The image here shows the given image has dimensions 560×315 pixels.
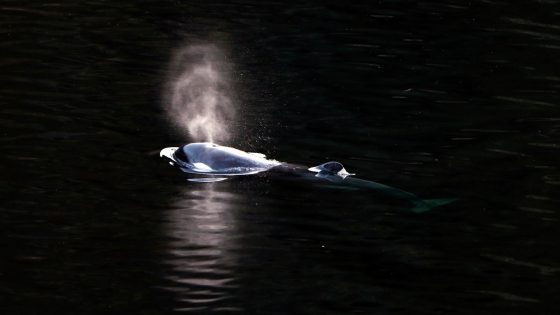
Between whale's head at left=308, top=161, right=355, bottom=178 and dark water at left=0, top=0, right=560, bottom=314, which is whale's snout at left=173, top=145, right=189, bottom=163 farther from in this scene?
whale's head at left=308, top=161, right=355, bottom=178

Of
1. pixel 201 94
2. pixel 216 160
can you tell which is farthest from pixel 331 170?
pixel 201 94

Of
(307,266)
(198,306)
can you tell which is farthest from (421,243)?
(198,306)

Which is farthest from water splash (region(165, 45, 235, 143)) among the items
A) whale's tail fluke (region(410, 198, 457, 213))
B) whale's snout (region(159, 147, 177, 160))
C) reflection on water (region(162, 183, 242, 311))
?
whale's tail fluke (region(410, 198, 457, 213))

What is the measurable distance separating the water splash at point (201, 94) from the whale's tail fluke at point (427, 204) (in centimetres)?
499

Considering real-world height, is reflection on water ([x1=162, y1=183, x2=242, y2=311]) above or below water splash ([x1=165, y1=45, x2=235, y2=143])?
below

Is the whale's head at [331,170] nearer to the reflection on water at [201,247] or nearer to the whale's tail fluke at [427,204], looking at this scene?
the whale's tail fluke at [427,204]

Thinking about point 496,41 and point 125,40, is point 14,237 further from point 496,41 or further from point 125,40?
point 496,41

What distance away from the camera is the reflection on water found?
1382 cm

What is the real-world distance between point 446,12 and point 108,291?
2158 cm

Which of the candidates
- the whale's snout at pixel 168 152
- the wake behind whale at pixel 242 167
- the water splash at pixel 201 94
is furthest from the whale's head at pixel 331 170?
the water splash at pixel 201 94

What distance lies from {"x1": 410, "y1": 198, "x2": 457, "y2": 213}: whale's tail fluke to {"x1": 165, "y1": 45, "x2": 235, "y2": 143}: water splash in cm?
499

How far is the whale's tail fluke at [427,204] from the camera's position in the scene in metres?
17.0

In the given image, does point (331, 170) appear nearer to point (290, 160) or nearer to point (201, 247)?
point (290, 160)

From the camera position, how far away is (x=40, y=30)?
28281 mm
